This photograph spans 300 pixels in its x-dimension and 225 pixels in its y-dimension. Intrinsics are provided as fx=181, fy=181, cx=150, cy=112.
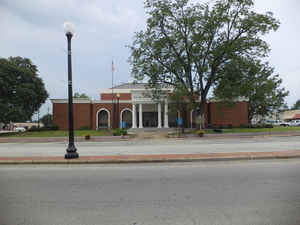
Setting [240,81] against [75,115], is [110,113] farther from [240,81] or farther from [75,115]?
[240,81]

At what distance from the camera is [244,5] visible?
2208cm

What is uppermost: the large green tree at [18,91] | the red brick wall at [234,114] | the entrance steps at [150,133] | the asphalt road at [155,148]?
the large green tree at [18,91]

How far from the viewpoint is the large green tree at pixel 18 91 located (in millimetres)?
26016

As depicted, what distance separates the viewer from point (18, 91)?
26922 millimetres

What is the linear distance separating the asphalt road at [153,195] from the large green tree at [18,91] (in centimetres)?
2481

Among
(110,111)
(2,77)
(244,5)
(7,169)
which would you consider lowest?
(7,169)

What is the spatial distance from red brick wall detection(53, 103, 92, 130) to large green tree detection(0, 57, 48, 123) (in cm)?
317

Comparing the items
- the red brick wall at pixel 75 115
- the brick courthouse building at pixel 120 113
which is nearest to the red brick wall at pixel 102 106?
the brick courthouse building at pixel 120 113

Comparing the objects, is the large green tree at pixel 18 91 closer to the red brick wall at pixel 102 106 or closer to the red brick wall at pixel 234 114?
the red brick wall at pixel 102 106

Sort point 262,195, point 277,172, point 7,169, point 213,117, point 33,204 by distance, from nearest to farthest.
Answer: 1. point 33,204
2. point 262,195
3. point 277,172
4. point 7,169
5. point 213,117

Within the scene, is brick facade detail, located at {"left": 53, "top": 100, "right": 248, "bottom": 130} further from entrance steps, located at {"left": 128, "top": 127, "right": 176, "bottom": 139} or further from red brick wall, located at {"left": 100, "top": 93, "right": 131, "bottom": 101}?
entrance steps, located at {"left": 128, "top": 127, "right": 176, "bottom": 139}

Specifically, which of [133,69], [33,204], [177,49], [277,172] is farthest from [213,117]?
[33,204]

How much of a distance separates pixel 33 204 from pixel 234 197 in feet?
13.6

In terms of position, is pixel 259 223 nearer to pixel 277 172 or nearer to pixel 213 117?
pixel 277 172
